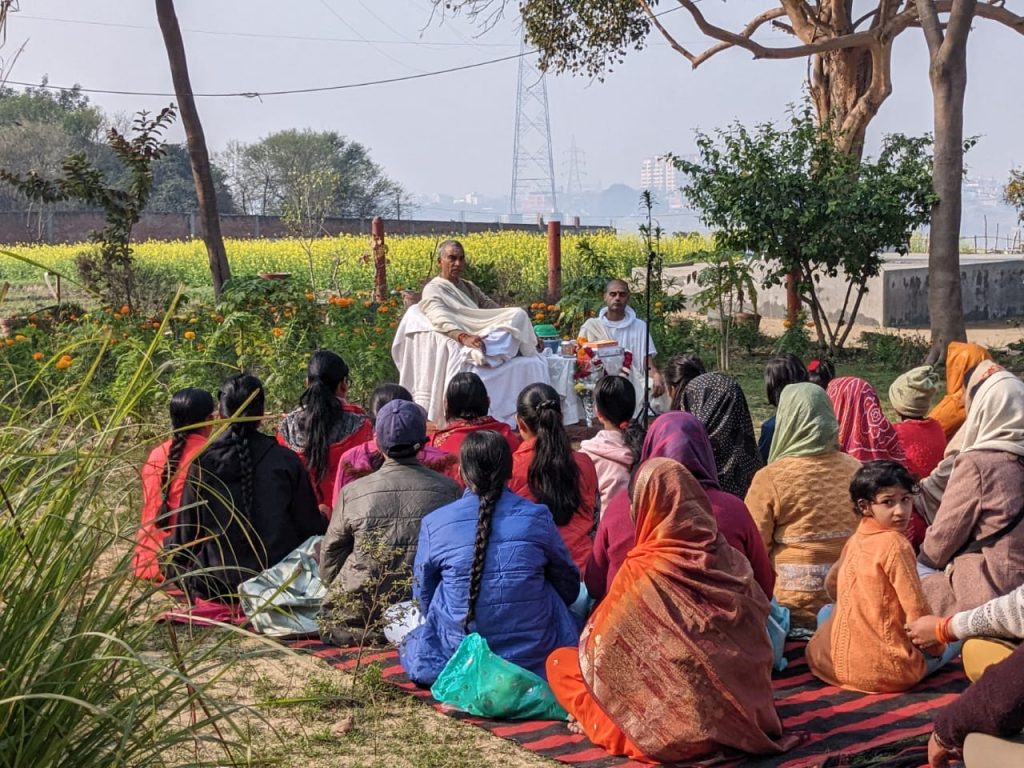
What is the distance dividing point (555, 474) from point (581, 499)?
6.9 inches

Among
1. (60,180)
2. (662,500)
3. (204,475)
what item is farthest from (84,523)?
(60,180)

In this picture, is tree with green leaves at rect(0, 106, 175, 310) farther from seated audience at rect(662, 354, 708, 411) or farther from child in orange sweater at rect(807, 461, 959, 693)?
child in orange sweater at rect(807, 461, 959, 693)

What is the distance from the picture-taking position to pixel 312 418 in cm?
614

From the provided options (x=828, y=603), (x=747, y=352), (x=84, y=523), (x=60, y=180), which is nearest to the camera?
(x=84, y=523)

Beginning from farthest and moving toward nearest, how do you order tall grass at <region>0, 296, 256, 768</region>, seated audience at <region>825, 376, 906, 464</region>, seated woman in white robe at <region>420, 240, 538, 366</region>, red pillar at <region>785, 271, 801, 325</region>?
1. red pillar at <region>785, 271, 801, 325</region>
2. seated woman in white robe at <region>420, 240, 538, 366</region>
3. seated audience at <region>825, 376, 906, 464</region>
4. tall grass at <region>0, 296, 256, 768</region>

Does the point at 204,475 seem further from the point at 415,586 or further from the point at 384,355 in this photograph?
the point at 384,355

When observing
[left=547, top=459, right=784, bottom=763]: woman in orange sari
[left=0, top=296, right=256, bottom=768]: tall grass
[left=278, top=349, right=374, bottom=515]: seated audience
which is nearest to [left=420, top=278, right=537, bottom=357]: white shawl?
[left=278, top=349, right=374, bottom=515]: seated audience

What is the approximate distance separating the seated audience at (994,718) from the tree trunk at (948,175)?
32.6ft

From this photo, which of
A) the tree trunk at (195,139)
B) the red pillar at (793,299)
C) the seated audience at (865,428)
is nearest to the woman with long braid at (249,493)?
the seated audience at (865,428)

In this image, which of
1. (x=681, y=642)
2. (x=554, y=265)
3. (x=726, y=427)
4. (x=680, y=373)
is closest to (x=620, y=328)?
(x=680, y=373)

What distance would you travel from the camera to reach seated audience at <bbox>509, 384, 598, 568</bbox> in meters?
5.21

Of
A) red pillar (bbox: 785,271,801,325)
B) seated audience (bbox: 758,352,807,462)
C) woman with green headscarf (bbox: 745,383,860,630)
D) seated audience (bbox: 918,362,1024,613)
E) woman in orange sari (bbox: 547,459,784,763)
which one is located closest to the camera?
woman in orange sari (bbox: 547,459,784,763)

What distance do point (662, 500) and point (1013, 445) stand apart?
1.55 meters

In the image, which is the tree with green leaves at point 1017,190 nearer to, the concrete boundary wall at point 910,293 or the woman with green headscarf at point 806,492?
the concrete boundary wall at point 910,293
